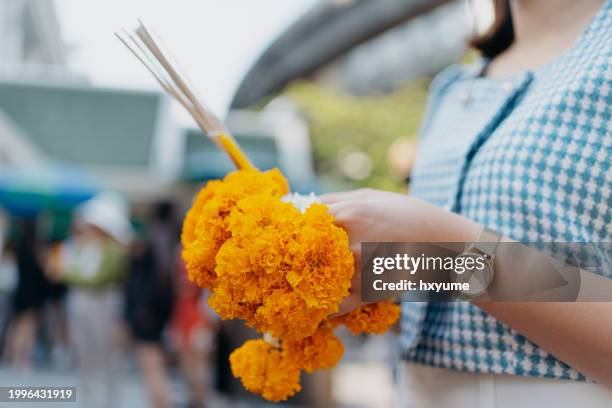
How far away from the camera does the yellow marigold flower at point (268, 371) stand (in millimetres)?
997

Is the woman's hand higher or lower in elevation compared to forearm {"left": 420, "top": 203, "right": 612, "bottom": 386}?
higher

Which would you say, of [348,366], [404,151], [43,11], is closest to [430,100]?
[404,151]

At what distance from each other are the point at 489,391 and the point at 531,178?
35 centimetres

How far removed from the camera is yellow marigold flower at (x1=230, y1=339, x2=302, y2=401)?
100cm

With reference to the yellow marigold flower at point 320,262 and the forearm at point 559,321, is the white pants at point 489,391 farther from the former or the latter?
the yellow marigold flower at point 320,262

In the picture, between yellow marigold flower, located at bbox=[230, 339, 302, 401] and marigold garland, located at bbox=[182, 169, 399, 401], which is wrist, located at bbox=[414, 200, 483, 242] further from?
yellow marigold flower, located at bbox=[230, 339, 302, 401]

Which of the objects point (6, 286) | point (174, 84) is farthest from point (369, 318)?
point (6, 286)

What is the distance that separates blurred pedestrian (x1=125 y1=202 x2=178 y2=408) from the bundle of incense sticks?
469 centimetres

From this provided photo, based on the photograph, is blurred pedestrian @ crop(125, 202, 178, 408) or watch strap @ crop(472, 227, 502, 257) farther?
blurred pedestrian @ crop(125, 202, 178, 408)

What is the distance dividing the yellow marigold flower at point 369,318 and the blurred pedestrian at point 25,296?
8.15 meters

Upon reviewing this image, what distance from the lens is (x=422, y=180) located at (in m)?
1.36

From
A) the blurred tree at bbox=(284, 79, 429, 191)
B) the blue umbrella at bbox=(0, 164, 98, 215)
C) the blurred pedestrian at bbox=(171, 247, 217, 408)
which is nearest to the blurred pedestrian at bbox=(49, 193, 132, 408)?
the blurred pedestrian at bbox=(171, 247, 217, 408)

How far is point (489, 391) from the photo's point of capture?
1.04 metres

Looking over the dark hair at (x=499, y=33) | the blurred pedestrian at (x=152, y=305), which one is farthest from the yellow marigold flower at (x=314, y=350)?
the blurred pedestrian at (x=152, y=305)
